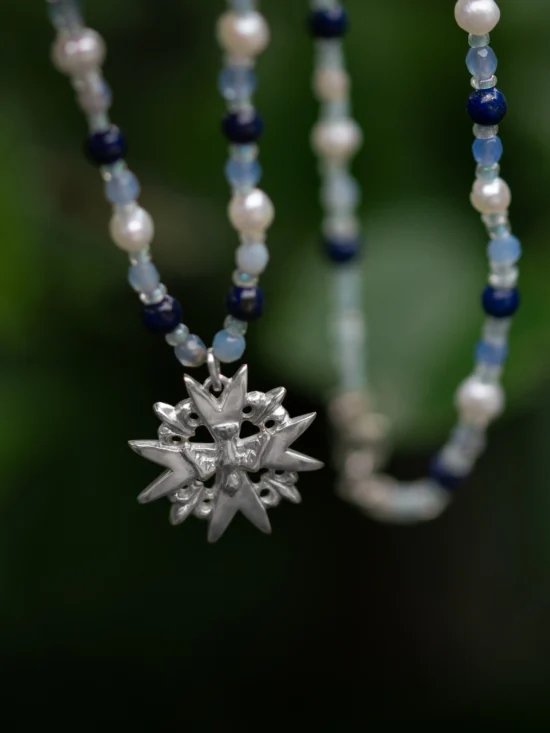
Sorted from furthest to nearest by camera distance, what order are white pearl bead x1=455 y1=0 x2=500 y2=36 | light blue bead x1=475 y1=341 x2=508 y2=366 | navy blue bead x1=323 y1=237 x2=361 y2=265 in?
navy blue bead x1=323 y1=237 x2=361 y2=265, light blue bead x1=475 y1=341 x2=508 y2=366, white pearl bead x1=455 y1=0 x2=500 y2=36

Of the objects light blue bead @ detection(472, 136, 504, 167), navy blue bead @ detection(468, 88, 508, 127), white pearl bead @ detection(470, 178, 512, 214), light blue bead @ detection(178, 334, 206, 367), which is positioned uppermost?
navy blue bead @ detection(468, 88, 508, 127)

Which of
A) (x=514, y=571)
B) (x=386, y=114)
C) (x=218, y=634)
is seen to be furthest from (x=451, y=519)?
(x=386, y=114)

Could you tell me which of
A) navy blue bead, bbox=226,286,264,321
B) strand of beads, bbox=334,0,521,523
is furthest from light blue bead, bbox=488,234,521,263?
navy blue bead, bbox=226,286,264,321

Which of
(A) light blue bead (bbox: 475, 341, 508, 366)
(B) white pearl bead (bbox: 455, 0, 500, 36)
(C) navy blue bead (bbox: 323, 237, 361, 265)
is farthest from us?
(C) navy blue bead (bbox: 323, 237, 361, 265)

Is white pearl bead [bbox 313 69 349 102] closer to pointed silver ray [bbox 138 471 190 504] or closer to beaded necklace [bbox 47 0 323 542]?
beaded necklace [bbox 47 0 323 542]

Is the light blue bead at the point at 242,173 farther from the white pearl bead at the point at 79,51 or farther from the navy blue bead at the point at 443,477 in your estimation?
the navy blue bead at the point at 443,477

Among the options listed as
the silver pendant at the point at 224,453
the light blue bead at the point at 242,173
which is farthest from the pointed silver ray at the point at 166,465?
the light blue bead at the point at 242,173

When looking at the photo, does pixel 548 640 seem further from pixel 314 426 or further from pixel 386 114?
pixel 386 114
